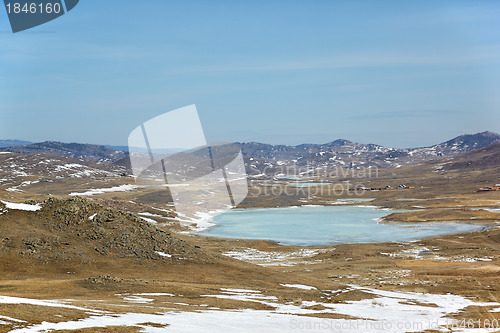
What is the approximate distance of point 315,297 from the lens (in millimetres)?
43188

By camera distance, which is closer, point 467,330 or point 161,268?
point 467,330

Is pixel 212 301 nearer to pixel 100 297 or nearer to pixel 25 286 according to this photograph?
pixel 100 297

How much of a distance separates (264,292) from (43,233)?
25.3 m

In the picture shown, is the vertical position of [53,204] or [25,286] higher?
[53,204]

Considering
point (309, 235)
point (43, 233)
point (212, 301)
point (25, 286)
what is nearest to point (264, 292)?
point (212, 301)
